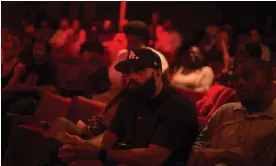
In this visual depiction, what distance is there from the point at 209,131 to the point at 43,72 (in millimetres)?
1560

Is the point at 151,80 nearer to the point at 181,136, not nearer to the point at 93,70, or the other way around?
the point at 181,136

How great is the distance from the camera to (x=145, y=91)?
188 centimetres

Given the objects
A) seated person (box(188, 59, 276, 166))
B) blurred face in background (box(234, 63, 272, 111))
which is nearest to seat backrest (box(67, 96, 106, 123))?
seated person (box(188, 59, 276, 166))

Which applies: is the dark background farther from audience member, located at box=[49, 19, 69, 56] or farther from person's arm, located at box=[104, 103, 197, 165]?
person's arm, located at box=[104, 103, 197, 165]

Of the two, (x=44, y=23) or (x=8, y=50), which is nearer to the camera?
(x=8, y=50)

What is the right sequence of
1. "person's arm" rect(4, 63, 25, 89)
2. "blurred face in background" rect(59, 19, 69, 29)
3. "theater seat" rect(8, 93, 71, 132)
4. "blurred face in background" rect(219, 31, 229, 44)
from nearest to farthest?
1. "theater seat" rect(8, 93, 71, 132)
2. "person's arm" rect(4, 63, 25, 89)
3. "blurred face in background" rect(219, 31, 229, 44)
4. "blurred face in background" rect(59, 19, 69, 29)

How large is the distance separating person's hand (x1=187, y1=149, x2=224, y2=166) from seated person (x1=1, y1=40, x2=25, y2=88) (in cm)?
164

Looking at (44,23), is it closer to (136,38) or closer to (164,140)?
(136,38)

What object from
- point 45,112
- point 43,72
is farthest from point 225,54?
point 45,112

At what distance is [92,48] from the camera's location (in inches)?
155

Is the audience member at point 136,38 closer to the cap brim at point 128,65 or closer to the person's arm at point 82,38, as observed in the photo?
the cap brim at point 128,65

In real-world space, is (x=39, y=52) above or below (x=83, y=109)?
above

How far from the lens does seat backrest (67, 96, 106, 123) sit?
7.65 feet

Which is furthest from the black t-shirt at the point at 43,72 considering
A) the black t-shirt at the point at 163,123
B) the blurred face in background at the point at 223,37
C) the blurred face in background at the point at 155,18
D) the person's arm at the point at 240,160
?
the blurred face in background at the point at 155,18
